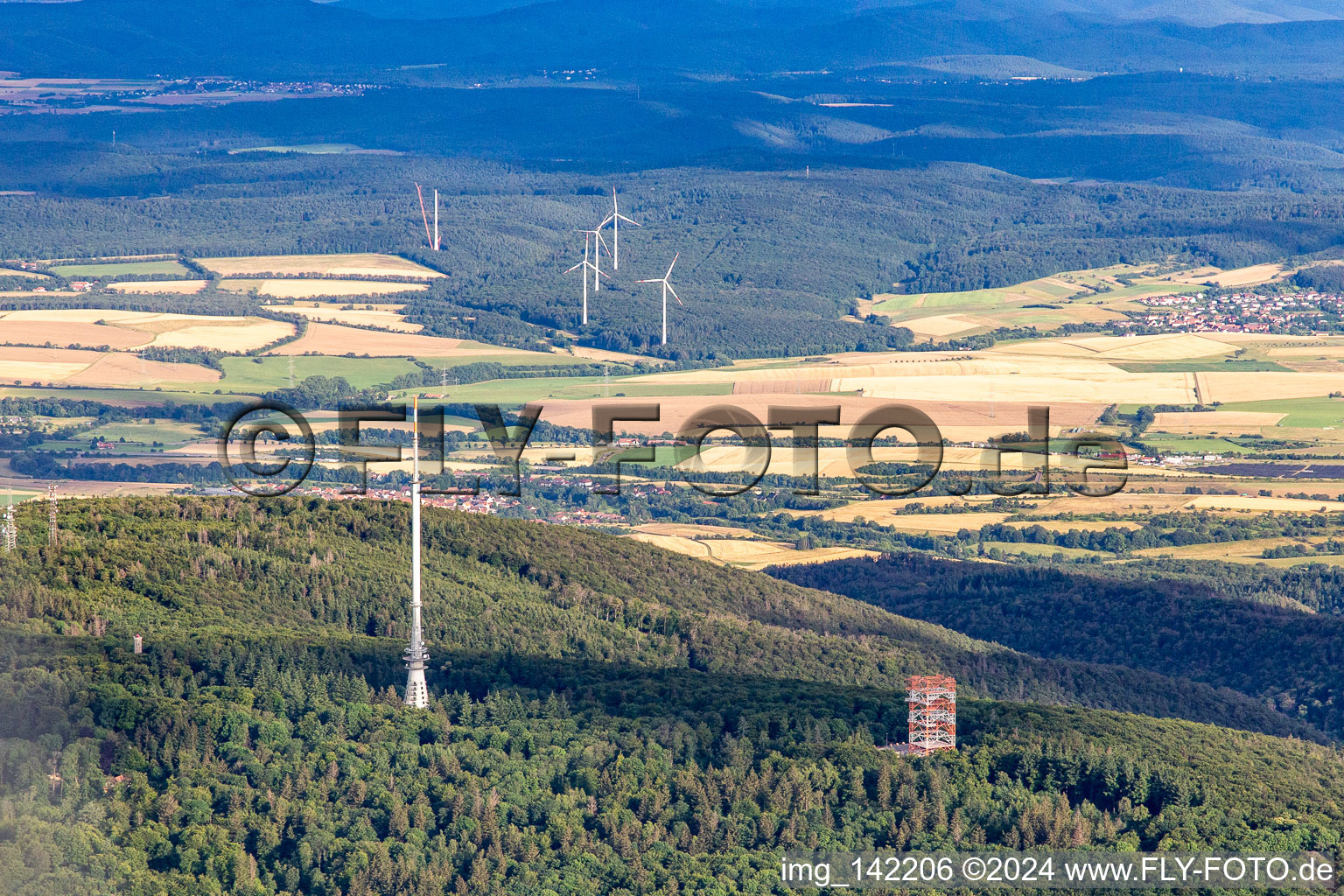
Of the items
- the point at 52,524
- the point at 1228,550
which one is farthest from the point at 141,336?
the point at 52,524

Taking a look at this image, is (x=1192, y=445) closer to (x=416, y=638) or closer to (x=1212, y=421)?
(x=1212, y=421)

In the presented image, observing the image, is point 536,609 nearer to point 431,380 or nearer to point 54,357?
point 431,380

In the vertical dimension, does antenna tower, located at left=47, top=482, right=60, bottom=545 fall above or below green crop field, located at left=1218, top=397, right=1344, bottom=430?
below

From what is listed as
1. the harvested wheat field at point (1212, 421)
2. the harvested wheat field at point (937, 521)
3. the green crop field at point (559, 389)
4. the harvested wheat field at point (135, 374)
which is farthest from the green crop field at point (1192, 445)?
the harvested wheat field at point (135, 374)

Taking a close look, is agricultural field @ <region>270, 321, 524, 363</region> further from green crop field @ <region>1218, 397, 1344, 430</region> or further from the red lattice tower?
the red lattice tower

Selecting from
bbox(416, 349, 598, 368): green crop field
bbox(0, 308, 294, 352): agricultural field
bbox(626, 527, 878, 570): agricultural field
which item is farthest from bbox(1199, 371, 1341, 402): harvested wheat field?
bbox(0, 308, 294, 352): agricultural field

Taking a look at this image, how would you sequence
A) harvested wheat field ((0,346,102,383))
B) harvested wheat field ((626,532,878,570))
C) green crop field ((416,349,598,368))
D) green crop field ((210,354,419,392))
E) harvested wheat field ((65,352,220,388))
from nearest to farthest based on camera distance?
harvested wheat field ((626,532,878,570)) → harvested wheat field ((65,352,220,388)) → harvested wheat field ((0,346,102,383)) → green crop field ((210,354,419,392)) → green crop field ((416,349,598,368))

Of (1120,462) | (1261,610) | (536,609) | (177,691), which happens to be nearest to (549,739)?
(177,691)
